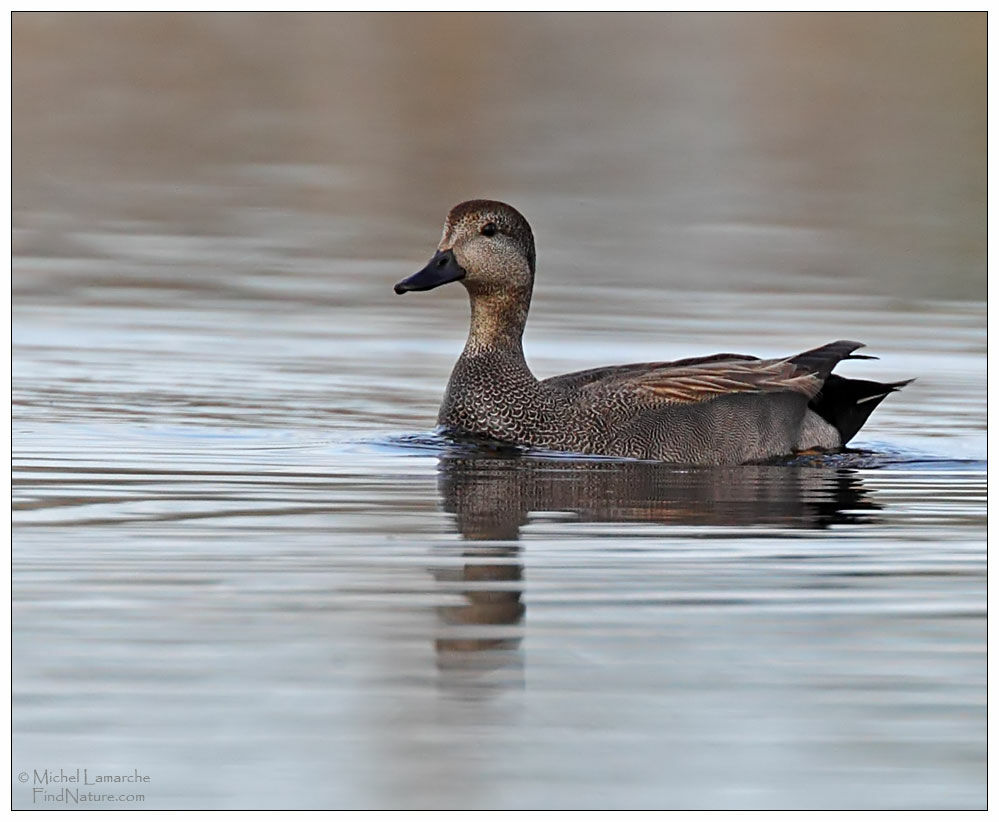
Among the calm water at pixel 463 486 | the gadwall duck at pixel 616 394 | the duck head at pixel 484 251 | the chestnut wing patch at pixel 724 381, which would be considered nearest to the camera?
the calm water at pixel 463 486

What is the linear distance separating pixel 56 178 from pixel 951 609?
50.2ft

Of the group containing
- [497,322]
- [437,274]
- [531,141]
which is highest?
[531,141]

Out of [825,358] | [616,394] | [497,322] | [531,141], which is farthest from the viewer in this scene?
[531,141]

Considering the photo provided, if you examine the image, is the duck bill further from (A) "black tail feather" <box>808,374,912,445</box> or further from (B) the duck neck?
(A) "black tail feather" <box>808,374,912,445</box>

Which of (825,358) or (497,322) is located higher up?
(497,322)

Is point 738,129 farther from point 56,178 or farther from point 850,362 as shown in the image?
point 850,362

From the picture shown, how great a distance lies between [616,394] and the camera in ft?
37.0

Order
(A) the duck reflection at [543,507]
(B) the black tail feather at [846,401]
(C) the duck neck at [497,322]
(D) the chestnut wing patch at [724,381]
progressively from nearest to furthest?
(A) the duck reflection at [543,507], (D) the chestnut wing patch at [724,381], (B) the black tail feather at [846,401], (C) the duck neck at [497,322]

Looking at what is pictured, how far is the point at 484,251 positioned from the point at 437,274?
36 centimetres

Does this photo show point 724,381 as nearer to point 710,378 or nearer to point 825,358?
point 710,378

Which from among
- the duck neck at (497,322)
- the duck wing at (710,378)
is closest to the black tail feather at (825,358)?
the duck wing at (710,378)

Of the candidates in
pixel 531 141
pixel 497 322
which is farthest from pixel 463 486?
pixel 531 141

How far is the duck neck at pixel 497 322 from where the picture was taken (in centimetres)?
1202

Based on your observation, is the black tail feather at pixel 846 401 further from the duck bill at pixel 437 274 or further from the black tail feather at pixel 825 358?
the duck bill at pixel 437 274
